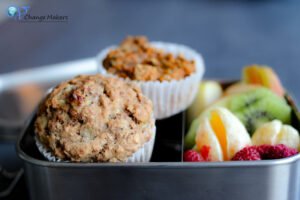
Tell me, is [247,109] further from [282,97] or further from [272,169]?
[272,169]

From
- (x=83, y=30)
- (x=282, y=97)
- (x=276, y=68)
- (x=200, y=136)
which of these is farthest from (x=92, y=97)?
(x=83, y=30)

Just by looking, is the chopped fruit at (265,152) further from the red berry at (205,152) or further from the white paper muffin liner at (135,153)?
the white paper muffin liner at (135,153)

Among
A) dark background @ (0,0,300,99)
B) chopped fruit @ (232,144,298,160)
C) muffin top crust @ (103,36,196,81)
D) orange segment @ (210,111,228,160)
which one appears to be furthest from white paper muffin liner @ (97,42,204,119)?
dark background @ (0,0,300,99)

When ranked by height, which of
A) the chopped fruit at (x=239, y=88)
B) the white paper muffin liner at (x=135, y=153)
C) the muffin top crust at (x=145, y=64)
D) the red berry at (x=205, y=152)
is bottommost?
the red berry at (x=205, y=152)

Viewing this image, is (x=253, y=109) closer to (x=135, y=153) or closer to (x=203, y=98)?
(x=203, y=98)

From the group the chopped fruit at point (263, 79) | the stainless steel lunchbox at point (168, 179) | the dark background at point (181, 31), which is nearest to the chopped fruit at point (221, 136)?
the stainless steel lunchbox at point (168, 179)

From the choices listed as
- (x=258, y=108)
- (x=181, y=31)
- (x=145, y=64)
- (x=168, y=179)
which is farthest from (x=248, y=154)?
(x=181, y=31)
